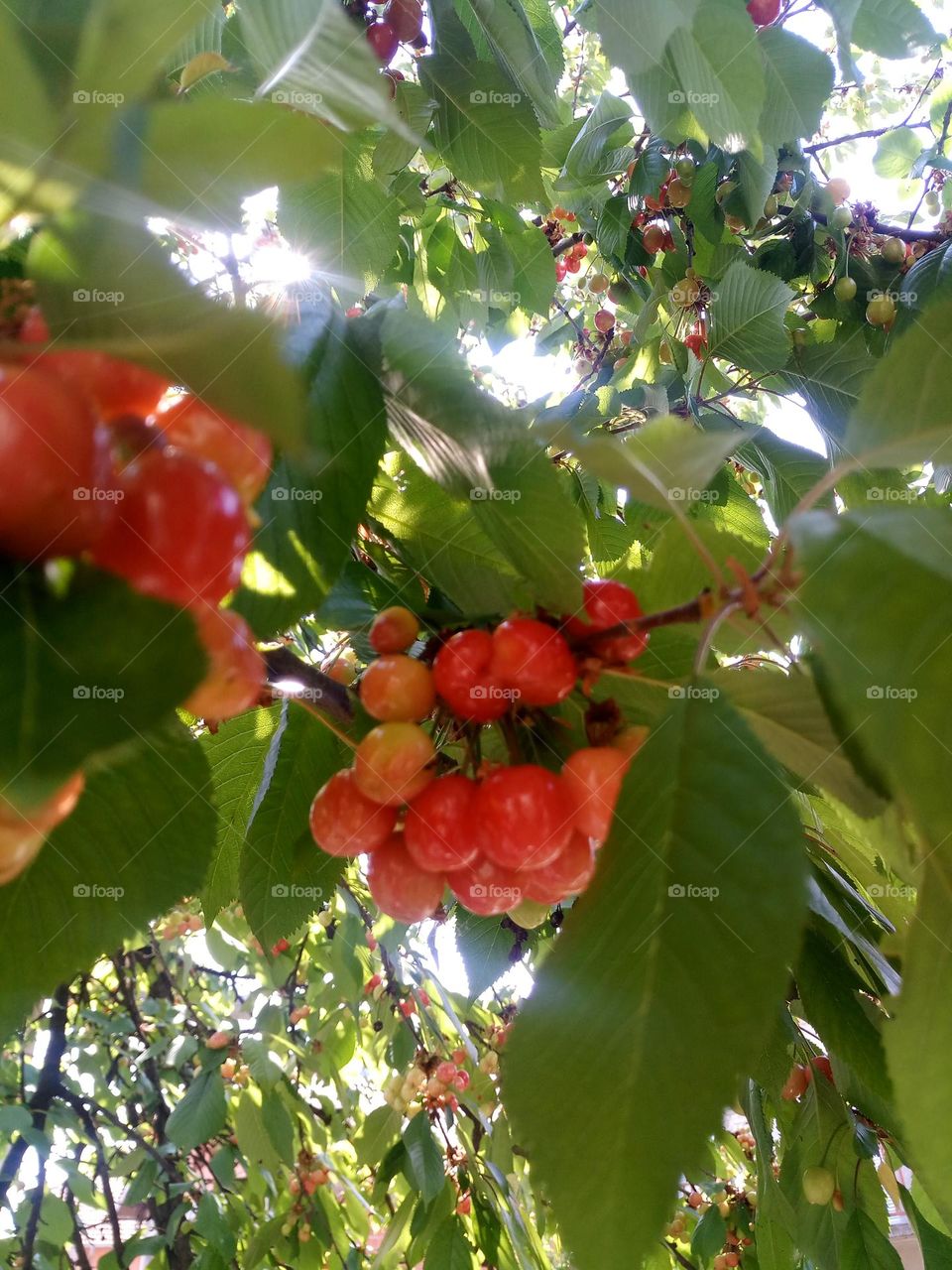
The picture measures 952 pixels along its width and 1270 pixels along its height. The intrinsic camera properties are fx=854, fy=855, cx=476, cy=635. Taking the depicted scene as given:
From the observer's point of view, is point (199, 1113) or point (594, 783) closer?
point (594, 783)

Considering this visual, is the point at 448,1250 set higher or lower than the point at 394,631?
lower

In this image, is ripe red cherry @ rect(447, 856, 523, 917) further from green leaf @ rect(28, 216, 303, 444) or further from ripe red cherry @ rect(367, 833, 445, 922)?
green leaf @ rect(28, 216, 303, 444)

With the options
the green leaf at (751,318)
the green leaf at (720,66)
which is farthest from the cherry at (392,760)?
the green leaf at (751,318)

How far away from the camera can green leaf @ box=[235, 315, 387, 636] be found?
1.42 feet

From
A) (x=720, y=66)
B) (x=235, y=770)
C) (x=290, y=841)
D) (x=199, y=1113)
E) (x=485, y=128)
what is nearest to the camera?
(x=290, y=841)

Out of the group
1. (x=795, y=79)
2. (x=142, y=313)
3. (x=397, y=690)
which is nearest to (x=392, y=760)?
(x=397, y=690)

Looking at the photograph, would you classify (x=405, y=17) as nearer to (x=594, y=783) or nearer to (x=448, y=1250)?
(x=594, y=783)

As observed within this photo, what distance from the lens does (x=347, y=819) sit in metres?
0.48

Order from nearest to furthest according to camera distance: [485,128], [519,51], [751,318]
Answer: [519,51] → [485,128] → [751,318]

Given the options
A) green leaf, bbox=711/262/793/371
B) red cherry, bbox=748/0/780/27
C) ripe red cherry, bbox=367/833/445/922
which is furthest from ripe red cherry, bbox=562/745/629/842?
red cherry, bbox=748/0/780/27

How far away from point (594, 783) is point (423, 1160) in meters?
1.78

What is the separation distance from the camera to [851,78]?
4.62 feet

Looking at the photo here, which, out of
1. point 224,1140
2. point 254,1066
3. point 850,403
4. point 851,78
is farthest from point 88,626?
point 224,1140

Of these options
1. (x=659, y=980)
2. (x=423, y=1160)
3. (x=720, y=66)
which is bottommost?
(x=423, y=1160)
